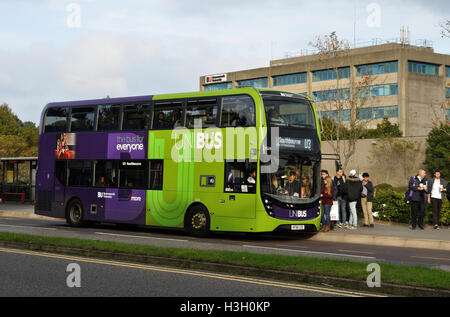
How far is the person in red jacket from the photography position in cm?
1861


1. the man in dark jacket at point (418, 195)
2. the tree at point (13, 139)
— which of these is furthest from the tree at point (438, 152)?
the tree at point (13, 139)

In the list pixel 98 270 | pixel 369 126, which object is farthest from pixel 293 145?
pixel 369 126

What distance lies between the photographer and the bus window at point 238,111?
16547 mm

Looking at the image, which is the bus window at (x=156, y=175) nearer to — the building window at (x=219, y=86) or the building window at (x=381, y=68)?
the building window at (x=381, y=68)

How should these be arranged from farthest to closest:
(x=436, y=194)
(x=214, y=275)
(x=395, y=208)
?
1. (x=395, y=208)
2. (x=436, y=194)
3. (x=214, y=275)

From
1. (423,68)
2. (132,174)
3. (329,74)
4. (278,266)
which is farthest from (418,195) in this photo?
(329,74)

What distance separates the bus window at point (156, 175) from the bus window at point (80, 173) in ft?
9.19

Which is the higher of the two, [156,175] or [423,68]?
[423,68]

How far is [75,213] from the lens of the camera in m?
21.5

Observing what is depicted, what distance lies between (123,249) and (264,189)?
16.7 feet

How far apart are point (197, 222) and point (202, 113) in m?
3.10

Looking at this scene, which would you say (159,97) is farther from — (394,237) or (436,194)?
(436,194)

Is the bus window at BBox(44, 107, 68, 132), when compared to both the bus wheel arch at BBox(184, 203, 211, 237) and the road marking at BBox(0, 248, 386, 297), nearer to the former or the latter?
the bus wheel arch at BBox(184, 203, 211, 237)
